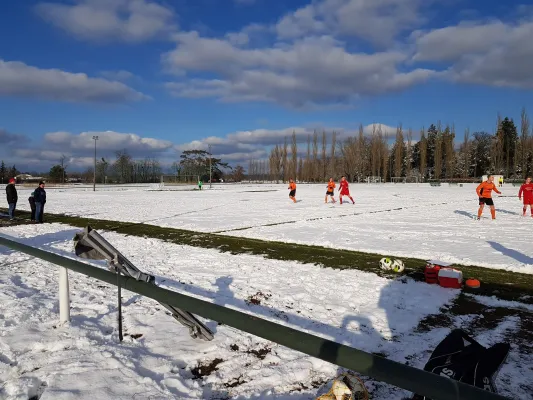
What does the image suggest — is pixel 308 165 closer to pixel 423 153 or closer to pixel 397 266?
pixel 423 153

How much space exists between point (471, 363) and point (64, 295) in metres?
4.04

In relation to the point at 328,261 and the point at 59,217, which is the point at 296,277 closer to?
the point at 328,261

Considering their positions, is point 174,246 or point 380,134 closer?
point 174,246

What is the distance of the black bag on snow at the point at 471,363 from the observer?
8.01 ft

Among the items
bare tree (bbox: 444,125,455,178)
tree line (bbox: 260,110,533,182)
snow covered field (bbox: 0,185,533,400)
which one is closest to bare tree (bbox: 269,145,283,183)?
tree line (bbox: 260,110,533,182)

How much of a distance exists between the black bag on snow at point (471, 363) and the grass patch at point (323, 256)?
4199mm

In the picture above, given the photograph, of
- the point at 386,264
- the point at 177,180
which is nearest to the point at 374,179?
the point at 177,180

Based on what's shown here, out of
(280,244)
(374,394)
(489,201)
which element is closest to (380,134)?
(489,201)

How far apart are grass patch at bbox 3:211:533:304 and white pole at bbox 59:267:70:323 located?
5283 millimetres

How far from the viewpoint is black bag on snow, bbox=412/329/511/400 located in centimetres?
244

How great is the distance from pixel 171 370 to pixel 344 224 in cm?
1175

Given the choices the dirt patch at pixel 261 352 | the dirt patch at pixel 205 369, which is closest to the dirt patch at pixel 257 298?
the dirt patch at pixel 261 352

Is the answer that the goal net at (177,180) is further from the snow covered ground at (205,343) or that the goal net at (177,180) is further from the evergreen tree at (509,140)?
the snow covered ground at (205,343)

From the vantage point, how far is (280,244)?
424 inches
